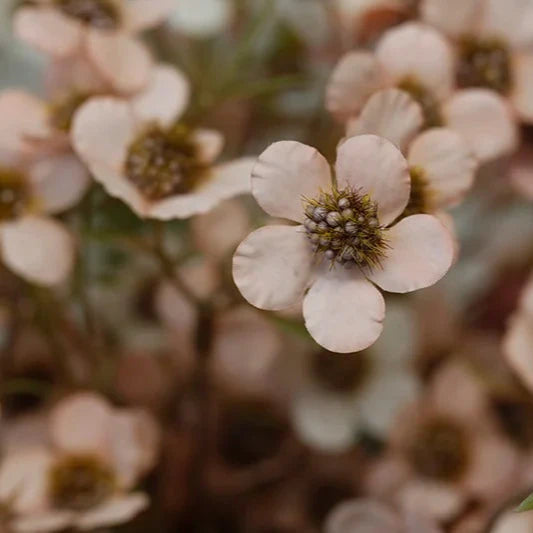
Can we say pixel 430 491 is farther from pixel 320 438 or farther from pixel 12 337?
pixel 12 337

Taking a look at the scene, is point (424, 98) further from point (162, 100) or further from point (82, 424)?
point (82, 424)

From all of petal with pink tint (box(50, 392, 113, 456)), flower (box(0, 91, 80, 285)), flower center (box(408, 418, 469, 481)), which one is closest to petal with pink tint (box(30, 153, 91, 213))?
flower (box(0, 91, 80, 285))

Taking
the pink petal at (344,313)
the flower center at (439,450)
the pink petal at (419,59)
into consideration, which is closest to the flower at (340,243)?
the pink petal at (344,313)

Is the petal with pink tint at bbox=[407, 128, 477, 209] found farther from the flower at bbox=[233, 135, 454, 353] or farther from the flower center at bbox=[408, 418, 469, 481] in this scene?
the flower center at bbox=[408, 418, 469, 481]

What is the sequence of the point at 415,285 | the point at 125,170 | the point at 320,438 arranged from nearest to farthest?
1. the point at 415,285
2. the point at 125,170
3. the point at 320,438

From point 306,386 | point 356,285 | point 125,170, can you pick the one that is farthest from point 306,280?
point 306,386

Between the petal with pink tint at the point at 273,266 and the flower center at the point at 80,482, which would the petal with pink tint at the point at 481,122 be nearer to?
the petal with pink tint at the point at 273,266


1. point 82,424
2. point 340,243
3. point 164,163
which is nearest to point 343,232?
point 340,243
